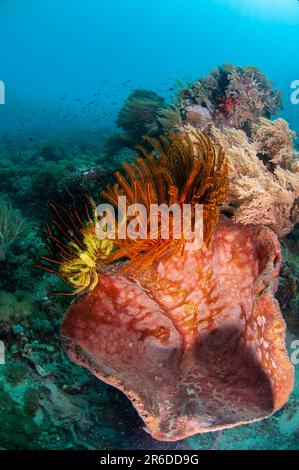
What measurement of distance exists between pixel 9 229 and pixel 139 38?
20209cm

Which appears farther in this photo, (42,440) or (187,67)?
(187,67)

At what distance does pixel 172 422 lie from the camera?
3096 millimetres

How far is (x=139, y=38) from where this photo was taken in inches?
6983

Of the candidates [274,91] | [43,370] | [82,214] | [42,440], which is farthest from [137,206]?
[274,91]

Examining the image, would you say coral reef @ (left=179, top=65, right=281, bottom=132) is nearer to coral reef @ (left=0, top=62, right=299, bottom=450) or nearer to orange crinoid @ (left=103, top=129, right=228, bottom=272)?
coral reef @ (left=0, top=62, right=299, bottom=450)

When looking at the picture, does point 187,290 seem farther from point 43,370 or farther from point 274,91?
point 274,91

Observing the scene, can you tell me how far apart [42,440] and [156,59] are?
185 m

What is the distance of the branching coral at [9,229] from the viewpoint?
17.5 ft

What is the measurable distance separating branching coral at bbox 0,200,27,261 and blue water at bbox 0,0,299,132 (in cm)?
13183

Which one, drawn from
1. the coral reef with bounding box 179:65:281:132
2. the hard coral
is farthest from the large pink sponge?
the coral reef with bounding box 179:65:281:132

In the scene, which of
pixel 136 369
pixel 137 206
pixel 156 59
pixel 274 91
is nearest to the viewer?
pixel 137 206

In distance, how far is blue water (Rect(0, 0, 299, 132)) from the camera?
5497 inches

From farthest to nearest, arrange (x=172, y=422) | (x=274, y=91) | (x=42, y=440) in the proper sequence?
(x=274, y=91) → (x=42, y=440) → (x=172, y=422)

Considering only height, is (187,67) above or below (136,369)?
above
